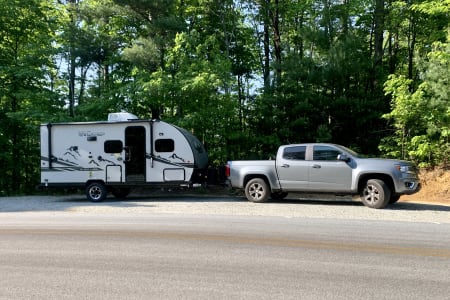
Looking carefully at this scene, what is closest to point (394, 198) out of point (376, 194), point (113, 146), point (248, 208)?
point (376, 194)

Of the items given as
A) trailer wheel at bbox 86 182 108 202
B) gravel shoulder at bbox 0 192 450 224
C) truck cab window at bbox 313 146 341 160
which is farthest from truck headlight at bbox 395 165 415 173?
trailer wheel at bbox 86 182 108 202

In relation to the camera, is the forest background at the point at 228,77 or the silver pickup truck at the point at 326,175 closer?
the silver pickup truck at the point at 326,175

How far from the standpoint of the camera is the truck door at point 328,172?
43.9 feet

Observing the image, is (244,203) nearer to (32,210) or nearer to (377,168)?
(377,168)

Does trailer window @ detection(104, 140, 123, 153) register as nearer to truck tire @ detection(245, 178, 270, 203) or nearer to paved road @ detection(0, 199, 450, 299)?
truck tire @ detection(245, 178, 270, 203)

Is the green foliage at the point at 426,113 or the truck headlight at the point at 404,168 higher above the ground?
the green foliage at the point at 426,113

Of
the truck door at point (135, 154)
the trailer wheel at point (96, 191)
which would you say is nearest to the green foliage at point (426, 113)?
the truck door at point (135, 154)

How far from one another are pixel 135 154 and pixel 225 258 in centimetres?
1014

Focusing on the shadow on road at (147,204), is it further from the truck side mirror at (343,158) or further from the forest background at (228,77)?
the forest background at (228,77)

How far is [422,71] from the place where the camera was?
61.0ft

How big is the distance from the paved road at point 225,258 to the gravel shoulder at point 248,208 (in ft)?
3.03

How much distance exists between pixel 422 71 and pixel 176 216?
1321cm

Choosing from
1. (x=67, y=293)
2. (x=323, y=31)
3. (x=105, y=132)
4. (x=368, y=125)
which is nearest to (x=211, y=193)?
(x=105, y=132)

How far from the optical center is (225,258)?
6.74m
